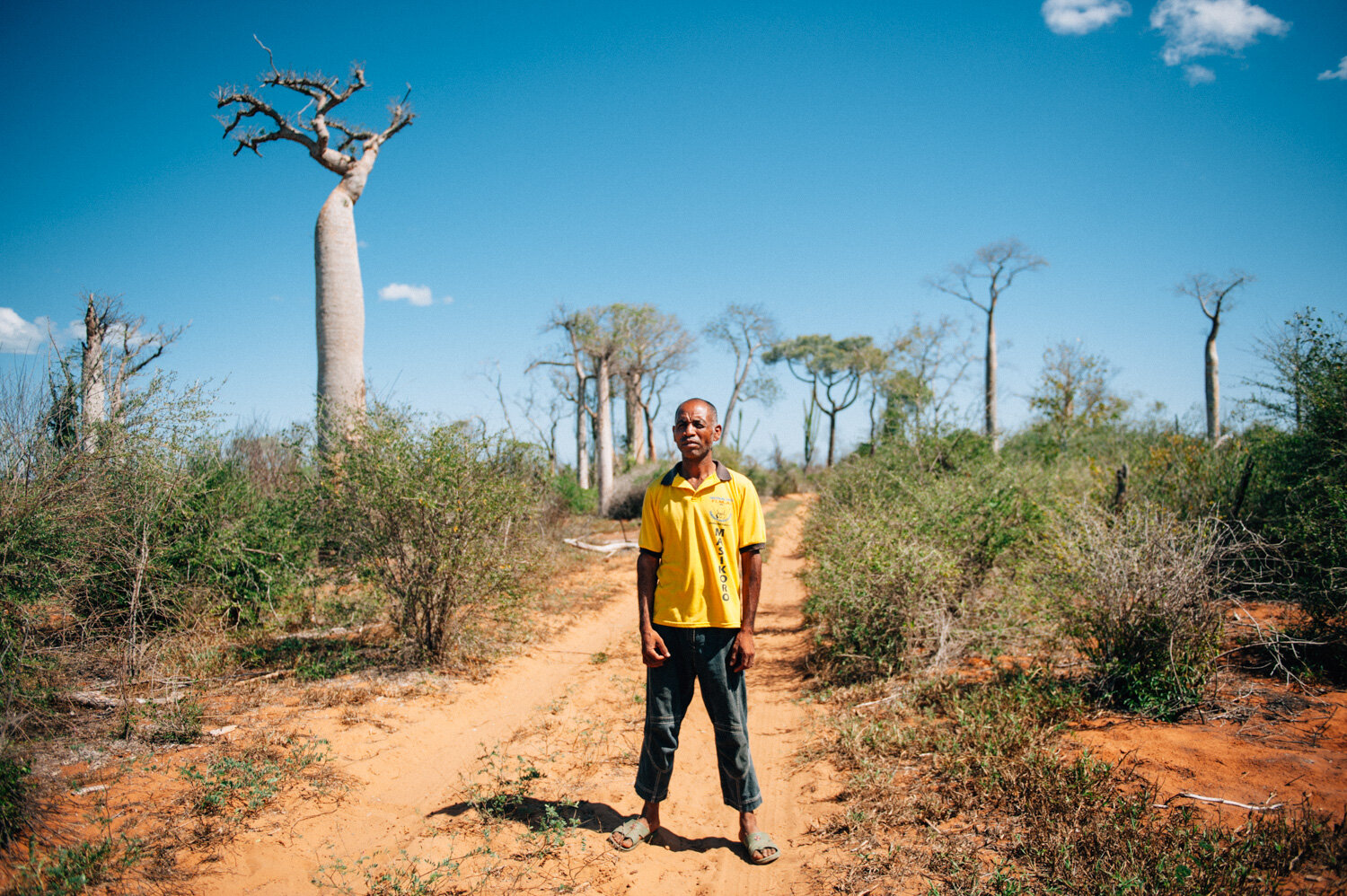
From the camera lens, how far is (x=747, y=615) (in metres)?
2.76

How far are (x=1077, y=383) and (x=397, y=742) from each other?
24041 millimetres

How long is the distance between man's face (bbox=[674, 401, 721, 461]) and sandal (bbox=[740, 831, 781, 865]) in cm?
172

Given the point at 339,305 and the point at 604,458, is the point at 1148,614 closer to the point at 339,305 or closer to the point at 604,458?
the point at 339,305

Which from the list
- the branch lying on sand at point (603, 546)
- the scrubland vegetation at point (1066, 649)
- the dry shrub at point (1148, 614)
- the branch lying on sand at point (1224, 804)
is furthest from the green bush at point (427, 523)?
the branch lying on sand at point (603, 546)

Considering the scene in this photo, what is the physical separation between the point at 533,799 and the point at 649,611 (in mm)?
1449

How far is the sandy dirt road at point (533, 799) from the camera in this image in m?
2.73

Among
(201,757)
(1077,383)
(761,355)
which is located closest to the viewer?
(201,757)

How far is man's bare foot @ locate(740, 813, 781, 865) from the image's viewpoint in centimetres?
285

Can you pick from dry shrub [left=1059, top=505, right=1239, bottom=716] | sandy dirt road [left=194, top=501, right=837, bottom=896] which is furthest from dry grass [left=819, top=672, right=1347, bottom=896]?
dry shrub [left=1059, top=505, right=1239, bottom=716]

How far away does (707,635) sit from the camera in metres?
2.71

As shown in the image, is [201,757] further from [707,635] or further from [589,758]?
[707,635]

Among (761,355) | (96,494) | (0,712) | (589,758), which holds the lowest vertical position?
(589,758)

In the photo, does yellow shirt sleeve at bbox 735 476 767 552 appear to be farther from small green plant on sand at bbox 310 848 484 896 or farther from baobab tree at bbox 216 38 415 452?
baobab tree at bbox 216 38 415 452

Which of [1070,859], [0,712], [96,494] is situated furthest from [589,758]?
[96,494]
